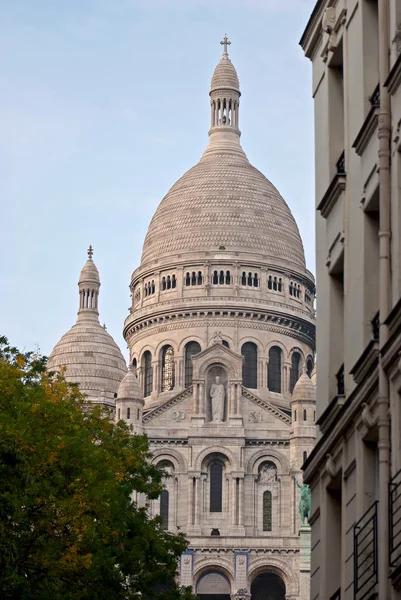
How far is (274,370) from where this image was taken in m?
112

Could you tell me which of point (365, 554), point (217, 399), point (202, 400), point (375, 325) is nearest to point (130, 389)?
point (202, 400)

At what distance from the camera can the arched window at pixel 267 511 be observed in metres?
100

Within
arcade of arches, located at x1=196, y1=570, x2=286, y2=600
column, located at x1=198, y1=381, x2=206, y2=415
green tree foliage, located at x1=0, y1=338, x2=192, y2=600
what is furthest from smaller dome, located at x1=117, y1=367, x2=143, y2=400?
green tree foliage, located at x1=0, y1=338, x2=192, y2=600

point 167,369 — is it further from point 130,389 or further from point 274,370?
point 130,389

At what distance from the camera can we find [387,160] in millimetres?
20688

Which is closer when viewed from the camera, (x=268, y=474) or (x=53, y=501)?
(x=53, y=501)

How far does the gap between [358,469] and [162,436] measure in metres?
80.9

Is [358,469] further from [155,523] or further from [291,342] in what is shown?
[291,342]

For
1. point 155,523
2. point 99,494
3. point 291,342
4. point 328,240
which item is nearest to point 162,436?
point 291,342

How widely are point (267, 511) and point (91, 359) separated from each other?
21.5m

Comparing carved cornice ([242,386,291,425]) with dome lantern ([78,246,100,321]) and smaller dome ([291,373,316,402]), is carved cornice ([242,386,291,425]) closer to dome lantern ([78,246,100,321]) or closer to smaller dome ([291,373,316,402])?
smaller dome ([291,373,316,402])

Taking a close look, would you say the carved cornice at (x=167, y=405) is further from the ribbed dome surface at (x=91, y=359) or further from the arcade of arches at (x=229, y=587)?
the ribbed dome surface at (x=91, y=359)

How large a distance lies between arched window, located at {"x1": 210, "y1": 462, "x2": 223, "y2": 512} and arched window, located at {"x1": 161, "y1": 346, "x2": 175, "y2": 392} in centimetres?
988

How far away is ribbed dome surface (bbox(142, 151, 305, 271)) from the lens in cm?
11731
